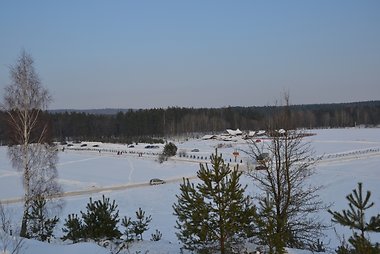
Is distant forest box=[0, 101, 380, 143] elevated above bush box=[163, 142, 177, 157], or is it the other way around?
distant forest box=[0, 101, 380, 143]

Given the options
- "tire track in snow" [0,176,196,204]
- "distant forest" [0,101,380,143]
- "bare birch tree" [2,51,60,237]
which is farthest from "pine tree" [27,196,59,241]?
"distant forest" [0,101,380,143]

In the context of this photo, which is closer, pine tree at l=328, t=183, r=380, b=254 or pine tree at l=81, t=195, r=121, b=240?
pine tree at l=328, t=183, r=380, b=254

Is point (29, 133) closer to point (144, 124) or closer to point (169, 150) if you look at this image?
point (169, 150)

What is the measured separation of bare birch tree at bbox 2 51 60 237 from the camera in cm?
1684

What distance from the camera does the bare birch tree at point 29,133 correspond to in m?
16.8

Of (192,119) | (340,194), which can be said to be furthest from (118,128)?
(340,194)

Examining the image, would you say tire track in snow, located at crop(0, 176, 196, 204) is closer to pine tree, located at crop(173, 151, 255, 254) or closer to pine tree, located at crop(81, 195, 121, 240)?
pine tree, located at crop(81, 195, 121, 240)

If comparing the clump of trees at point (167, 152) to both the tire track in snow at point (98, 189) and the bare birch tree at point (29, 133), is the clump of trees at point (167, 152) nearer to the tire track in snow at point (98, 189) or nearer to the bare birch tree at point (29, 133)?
the tire track in snow at point (98, 189)

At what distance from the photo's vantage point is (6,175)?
45.5 m

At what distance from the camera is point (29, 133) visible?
16.8 m

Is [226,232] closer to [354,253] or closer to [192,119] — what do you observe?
[354,253]

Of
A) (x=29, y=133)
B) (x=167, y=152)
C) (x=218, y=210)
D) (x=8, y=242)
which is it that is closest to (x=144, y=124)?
(x=167, y=152)

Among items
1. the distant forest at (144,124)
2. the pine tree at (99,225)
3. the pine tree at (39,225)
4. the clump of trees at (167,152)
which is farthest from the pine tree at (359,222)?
the distant forest at (144,124)

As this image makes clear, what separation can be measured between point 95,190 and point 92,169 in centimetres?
1501
